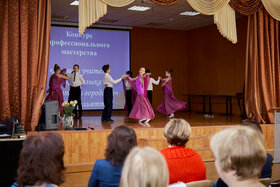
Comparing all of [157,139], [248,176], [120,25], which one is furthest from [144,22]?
[248,176]

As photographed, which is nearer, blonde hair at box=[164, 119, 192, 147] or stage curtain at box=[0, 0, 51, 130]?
blonde hair at box=[164, 119, 192, 147]

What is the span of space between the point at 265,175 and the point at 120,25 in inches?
419

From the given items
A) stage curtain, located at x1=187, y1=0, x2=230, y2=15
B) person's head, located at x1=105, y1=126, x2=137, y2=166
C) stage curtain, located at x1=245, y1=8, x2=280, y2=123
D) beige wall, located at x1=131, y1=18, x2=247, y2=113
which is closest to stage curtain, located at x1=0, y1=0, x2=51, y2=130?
stage curtain, located at x1=187, y1=0, x2=230, y2=15

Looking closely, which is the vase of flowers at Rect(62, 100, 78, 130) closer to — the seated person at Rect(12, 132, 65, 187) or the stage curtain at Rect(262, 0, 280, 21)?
the seated person at Rect(12, 132, 65, 187)

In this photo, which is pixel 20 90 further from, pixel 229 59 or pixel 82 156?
pixel 229 59

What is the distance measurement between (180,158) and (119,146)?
0.54 meters

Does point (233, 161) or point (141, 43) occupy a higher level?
point (141, 43)

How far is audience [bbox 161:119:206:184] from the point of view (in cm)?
266

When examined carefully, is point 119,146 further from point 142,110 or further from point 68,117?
point 142,110

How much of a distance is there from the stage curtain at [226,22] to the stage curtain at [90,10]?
8.16ft

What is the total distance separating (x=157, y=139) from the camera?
653 cm

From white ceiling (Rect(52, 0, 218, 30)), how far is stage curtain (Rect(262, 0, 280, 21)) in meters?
2.41

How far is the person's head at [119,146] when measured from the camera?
2.46 m

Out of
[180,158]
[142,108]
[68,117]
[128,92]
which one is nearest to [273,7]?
[142,108]
